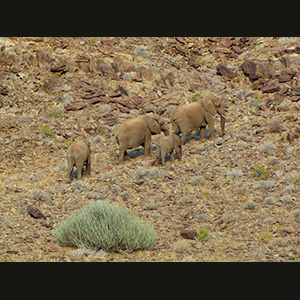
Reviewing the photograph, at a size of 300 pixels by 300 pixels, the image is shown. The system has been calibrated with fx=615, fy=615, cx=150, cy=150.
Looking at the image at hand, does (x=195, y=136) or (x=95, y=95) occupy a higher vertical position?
(x=95, y=95)

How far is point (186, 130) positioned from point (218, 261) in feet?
29.9

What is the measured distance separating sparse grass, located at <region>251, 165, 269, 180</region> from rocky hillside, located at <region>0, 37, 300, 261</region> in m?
0.05

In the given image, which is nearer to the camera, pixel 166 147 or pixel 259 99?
pixel 166 147

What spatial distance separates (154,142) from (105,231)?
388 inches

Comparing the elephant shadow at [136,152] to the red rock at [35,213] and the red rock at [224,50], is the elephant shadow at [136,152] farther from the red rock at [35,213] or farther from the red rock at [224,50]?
the red rock at [224,50]

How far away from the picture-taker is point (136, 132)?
2264 centimetres

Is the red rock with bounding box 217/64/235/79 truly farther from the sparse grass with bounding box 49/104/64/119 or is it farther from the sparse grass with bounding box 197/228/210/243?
the sparse grass with bounding box 197/228/210/243

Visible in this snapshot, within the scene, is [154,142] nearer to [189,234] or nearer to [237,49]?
[189,234]

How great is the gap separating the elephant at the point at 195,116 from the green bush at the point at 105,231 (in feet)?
26.2

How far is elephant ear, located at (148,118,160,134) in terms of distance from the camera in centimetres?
2305

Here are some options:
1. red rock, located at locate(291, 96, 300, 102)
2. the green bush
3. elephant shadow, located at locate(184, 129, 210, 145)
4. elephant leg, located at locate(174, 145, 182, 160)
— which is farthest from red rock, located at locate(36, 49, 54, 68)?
the green bush

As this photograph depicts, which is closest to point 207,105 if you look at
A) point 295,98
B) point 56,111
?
point 295,98

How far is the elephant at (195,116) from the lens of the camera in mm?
23875

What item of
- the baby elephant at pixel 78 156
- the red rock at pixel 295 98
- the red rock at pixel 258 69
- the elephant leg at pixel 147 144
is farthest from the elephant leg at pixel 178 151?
the red rock at pixel 258 69
